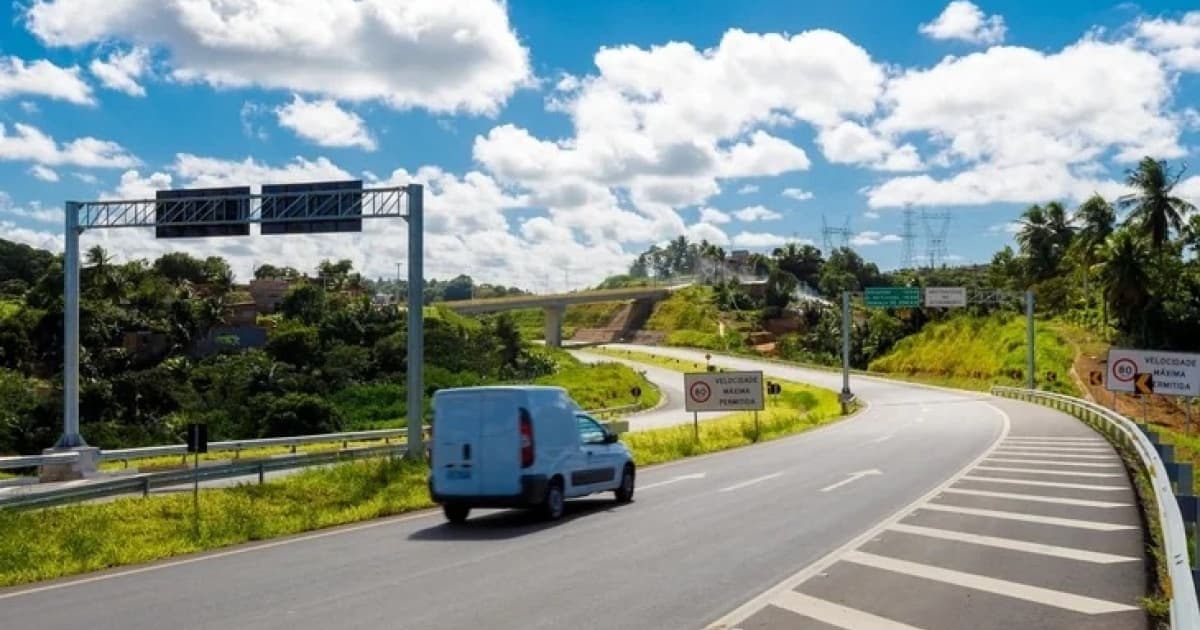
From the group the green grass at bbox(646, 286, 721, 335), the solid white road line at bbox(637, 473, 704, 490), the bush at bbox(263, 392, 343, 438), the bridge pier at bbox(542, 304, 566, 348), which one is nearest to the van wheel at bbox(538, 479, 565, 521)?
the solid white road line at bbox(637, 473, 704, 490)

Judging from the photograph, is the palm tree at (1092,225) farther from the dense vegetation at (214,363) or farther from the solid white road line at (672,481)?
the solid white road line at (672,481)

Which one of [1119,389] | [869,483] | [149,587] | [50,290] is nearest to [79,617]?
[149,587]

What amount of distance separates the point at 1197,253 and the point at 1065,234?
3106 cm

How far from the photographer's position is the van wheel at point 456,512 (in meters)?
15.9

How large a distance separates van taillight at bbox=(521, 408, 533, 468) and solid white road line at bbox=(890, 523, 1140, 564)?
4898 millimetres

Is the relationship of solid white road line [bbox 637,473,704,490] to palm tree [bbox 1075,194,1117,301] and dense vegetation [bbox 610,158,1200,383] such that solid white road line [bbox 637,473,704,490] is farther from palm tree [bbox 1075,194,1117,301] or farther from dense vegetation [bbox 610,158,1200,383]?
palm tree [bbox 1075,194,1117,301]

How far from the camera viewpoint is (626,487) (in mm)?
18141

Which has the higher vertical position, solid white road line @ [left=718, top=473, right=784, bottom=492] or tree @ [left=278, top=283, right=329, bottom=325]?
tree @ [left=278, top=283, right=329, bottom=325]

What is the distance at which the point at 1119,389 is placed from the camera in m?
35.5

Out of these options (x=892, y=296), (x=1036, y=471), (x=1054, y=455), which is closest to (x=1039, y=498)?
(x=1036, y=471)

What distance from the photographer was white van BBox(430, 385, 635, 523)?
15.3 m

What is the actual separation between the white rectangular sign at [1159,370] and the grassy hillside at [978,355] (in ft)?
117

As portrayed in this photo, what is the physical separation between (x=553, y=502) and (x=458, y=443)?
→ 1585mm

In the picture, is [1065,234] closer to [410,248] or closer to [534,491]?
[410,248]
